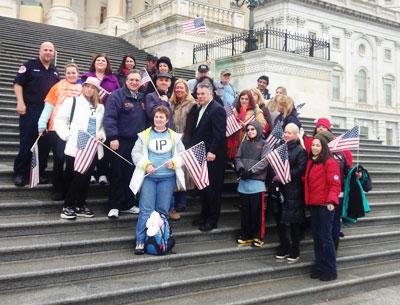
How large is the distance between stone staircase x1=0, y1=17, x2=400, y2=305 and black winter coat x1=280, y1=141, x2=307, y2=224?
2.28ft

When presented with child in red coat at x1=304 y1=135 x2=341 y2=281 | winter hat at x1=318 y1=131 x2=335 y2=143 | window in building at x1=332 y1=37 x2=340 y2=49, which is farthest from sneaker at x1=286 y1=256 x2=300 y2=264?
window in building at x1=332 y1=37 x2=340 y2=49

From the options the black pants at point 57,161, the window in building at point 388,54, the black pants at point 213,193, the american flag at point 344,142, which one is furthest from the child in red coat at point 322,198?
the window in building at point 388,54

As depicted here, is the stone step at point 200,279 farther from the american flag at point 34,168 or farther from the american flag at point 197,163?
the american flag at point 34,168

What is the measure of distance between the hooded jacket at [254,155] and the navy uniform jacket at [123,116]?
151 cm

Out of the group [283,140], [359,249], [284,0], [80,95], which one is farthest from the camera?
[284,0]

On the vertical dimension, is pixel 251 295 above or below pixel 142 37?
below

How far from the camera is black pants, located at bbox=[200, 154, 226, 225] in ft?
21.8

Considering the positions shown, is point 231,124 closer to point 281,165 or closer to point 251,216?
point 281,165

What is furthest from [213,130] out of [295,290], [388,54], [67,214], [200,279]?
[388,54]

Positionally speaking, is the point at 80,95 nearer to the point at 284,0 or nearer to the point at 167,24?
the point at 167,24

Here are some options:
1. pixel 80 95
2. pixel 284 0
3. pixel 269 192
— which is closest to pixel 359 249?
pixel 269 192

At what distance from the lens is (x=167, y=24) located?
21.8 metres

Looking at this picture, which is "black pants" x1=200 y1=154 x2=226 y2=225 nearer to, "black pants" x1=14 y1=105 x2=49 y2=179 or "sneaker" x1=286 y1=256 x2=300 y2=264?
"sneaker" x1=286 y1=256 x2=300 y2=264

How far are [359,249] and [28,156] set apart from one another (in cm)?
542
